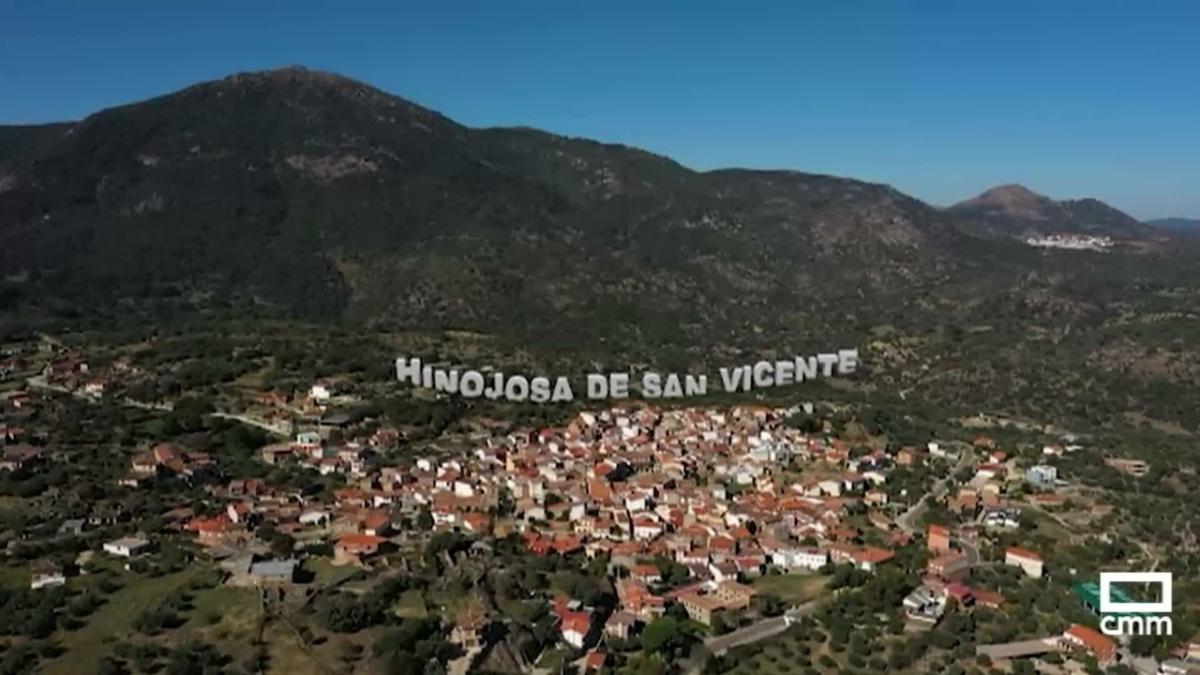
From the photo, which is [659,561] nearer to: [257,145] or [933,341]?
[933,341]

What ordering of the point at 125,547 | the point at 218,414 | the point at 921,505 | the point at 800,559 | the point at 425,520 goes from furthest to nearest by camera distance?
the point at 218,414 < the point at 921,505 < the point at 425,520 < the point at 800,559 < the point at 125,547

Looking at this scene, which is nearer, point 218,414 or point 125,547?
point 125,547

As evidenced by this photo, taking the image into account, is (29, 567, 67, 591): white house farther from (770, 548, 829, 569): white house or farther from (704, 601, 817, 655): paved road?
(770, 548, 829, 569): white house

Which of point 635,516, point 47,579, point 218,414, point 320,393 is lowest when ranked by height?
point 635,516

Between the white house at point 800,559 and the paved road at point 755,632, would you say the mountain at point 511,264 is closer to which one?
the white house at point 800,559

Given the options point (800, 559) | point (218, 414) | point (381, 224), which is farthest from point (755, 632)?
point (381, 224)

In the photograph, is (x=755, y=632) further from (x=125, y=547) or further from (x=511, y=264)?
(x=511, y=264)
